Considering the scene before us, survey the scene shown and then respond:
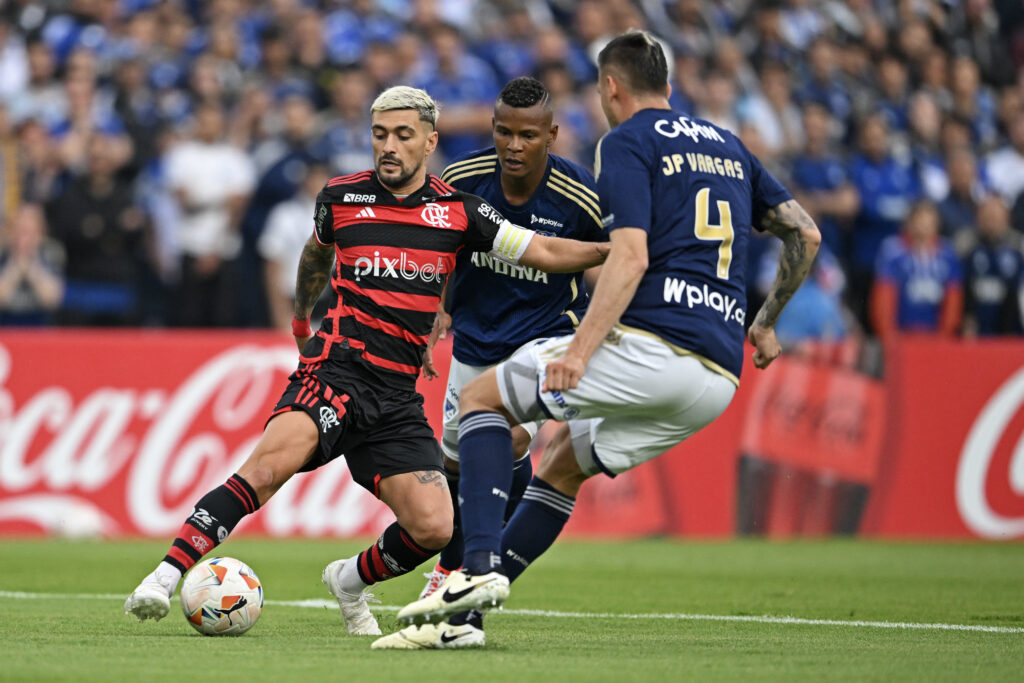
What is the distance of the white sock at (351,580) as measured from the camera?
701cm

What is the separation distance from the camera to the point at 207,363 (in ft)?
43.6

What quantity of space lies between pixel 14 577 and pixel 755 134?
9.24 meters

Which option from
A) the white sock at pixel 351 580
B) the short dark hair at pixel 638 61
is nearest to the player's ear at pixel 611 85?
the short dark hair at pixel 638 61

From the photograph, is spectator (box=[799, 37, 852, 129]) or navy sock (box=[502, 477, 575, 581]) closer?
navy sock (box=[502, 477, 575, 581])

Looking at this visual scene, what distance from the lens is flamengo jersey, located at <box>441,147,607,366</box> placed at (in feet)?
24.4

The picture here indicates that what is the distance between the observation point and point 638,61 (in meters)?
6.22

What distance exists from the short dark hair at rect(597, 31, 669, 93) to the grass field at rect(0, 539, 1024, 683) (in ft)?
7.71

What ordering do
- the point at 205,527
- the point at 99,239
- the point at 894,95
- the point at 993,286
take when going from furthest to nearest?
the point at 894,95 → the point at 993,286 → the point at 99,239 → the point at 205,527

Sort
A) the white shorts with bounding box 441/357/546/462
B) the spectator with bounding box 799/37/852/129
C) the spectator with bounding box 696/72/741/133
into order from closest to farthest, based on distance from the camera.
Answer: the white shorts with bounding box 441/357/546/462 < the spectator with bounding box 696/72/741/133 < the spectator with bounding box 799/37/852/129

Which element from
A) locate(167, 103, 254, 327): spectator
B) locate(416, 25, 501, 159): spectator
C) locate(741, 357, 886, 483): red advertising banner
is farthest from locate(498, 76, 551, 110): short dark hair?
locate(167, 103, 254, 327): spectator

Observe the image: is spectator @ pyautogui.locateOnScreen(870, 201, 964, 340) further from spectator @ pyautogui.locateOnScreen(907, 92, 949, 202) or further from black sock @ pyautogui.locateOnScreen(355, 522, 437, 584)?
black sock @ pyautogui.locateOnScreen(355, 522, 437, 584)

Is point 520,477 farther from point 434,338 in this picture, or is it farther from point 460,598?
point 460,598

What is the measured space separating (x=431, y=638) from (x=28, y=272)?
345 inches

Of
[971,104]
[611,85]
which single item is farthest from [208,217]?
[971,104]
